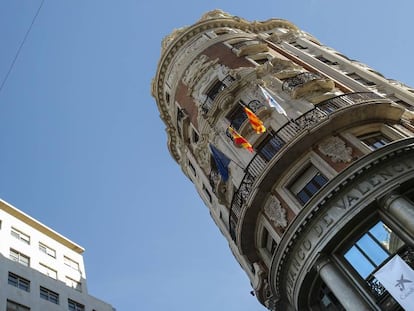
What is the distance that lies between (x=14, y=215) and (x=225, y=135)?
19.2 m

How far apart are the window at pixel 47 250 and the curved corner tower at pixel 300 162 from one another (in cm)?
1337

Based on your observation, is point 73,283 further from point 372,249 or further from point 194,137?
point 372,249

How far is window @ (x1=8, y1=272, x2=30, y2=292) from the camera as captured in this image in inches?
1209

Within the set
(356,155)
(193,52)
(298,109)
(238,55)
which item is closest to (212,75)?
(238,55)

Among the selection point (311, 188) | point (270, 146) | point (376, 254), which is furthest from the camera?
point (270, 146)

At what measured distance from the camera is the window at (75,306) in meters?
33.8

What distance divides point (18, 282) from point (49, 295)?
2671 millimetres

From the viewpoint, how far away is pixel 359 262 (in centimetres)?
1861

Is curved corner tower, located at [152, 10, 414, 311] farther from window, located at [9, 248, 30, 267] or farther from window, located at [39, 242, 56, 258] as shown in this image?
window, located at [9, 248, 30, 267]

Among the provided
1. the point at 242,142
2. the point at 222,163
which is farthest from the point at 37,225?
the point at 242,142

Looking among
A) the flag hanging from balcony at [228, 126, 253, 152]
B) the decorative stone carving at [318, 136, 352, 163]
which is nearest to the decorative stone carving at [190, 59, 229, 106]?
the flag hanging from balcony at [228, 126, 253, 152]

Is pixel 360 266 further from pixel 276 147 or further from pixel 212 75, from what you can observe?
pixel 212 75

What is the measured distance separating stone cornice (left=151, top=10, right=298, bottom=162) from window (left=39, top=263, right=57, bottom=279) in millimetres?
14879

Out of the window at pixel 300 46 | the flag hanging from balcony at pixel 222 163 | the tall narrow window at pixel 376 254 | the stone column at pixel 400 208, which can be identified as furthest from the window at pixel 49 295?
the window at pixel 300 46
